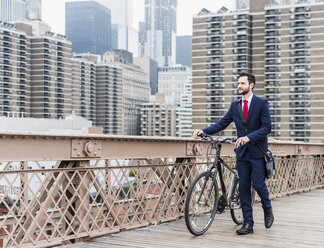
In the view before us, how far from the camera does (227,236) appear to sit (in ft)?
18.2

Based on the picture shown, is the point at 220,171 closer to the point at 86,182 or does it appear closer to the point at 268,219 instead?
the point at 268,219

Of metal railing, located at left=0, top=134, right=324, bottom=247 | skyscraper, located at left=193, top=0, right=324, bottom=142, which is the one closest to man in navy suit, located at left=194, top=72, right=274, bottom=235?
metal railing, located at left=0, top=134, right=324, bottom=247

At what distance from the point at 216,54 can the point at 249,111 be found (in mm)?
118731

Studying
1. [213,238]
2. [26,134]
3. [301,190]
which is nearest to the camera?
[26,134]

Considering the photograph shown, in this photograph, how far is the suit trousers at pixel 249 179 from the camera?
5.65 meters

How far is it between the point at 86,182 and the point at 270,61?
113m

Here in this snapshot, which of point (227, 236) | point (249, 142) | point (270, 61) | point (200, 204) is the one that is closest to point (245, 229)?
point (227, 236)

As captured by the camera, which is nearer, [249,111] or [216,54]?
[249,111]

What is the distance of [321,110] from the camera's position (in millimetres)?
109312

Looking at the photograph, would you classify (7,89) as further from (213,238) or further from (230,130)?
(213,238)

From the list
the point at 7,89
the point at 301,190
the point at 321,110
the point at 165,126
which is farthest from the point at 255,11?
the point at 301,190

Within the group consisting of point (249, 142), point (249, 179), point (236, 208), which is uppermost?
point (249, 142)

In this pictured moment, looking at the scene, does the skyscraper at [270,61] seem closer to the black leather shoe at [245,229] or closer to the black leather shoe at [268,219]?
the black leather shoe at [268,219]

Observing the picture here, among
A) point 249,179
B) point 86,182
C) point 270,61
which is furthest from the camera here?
point 270,61
